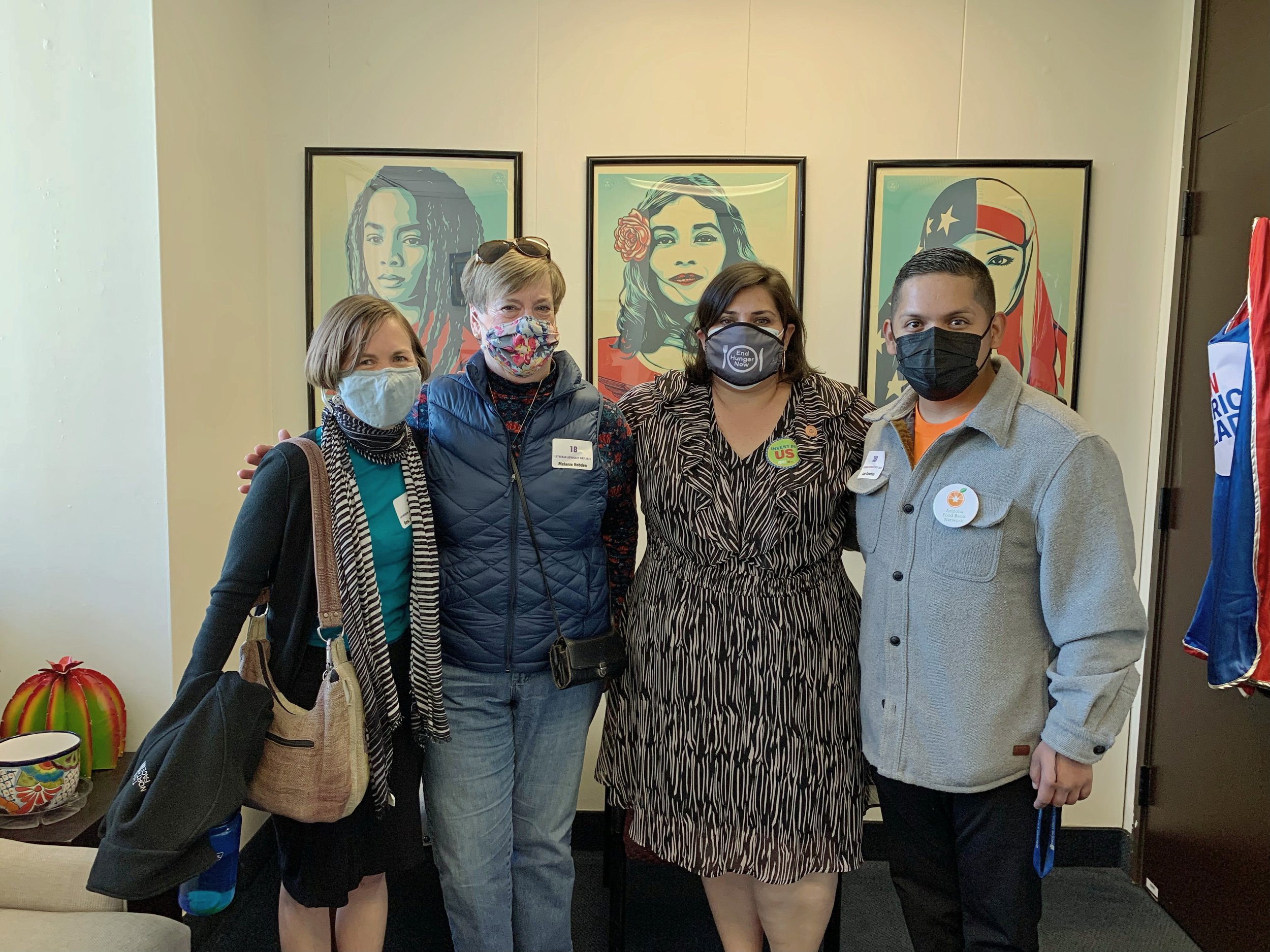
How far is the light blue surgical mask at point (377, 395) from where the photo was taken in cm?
162

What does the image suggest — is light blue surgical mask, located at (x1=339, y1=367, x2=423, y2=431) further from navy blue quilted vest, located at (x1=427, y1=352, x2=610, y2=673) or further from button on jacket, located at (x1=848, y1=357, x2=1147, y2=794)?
button on jacket, located at (x1=848, y1=357, x2=1147, y2=794)

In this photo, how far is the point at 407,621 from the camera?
5.68 ft

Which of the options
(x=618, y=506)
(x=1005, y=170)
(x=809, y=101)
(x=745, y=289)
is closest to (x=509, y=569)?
(x=618, y=506)

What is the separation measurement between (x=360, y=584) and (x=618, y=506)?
2.05ft

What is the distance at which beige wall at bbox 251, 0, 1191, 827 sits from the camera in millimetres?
2709

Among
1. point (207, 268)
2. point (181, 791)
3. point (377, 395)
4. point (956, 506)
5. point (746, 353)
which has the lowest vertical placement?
point (181, 791)

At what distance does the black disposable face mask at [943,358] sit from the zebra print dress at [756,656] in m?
0.29

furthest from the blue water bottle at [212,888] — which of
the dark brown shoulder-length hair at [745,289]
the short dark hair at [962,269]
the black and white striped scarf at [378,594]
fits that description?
the short dark hair at [962,269]

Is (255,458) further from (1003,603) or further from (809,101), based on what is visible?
(809,101)

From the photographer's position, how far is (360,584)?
1.61 meters

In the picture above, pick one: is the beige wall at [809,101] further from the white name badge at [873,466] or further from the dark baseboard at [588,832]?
the dark baseboard at [588,832]

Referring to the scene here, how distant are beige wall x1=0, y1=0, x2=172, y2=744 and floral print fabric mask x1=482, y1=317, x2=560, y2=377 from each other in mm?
1069

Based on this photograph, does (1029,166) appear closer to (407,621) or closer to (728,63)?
(728,63)

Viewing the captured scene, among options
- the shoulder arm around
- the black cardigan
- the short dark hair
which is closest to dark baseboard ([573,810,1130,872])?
the black cardigan
